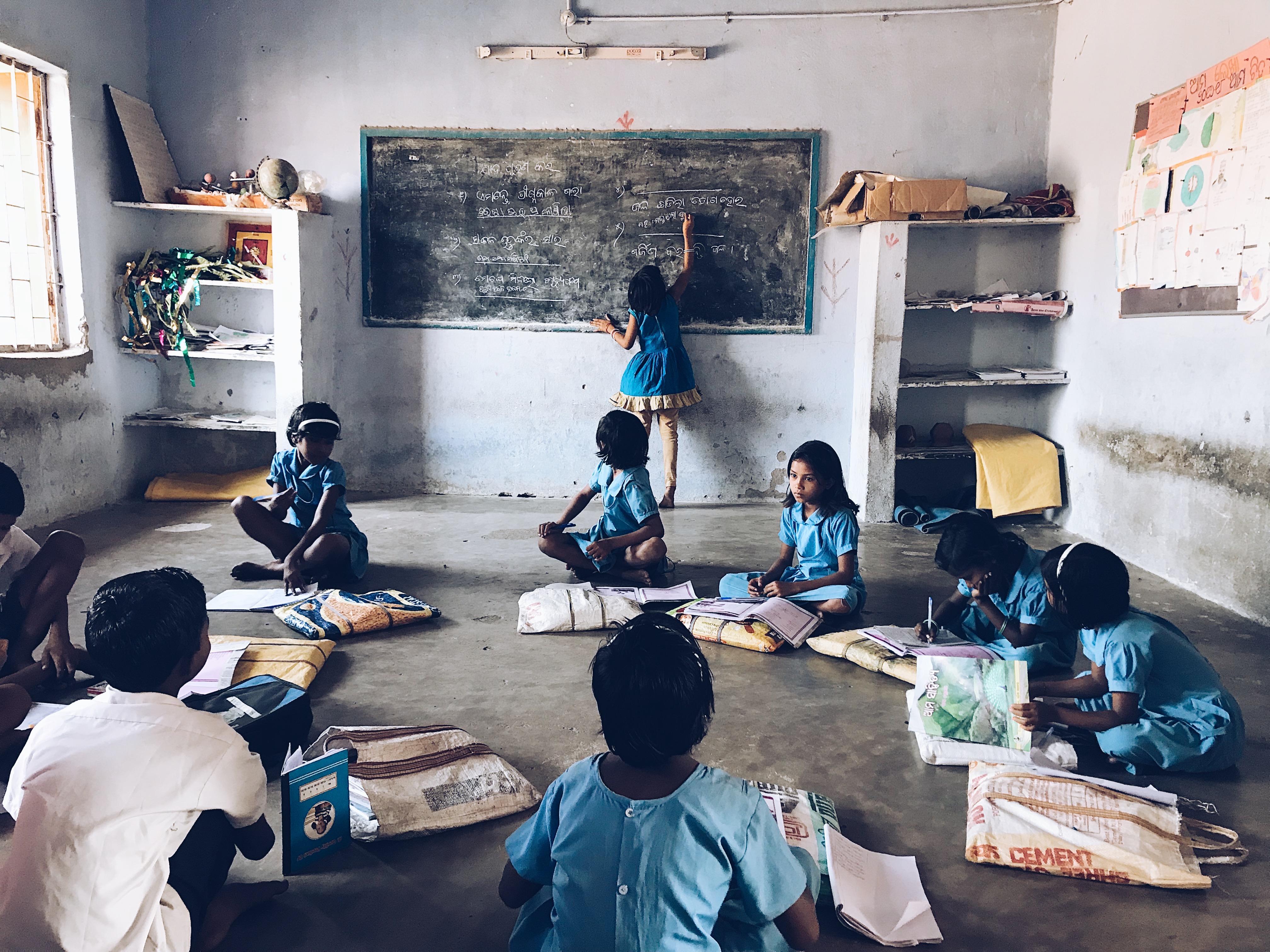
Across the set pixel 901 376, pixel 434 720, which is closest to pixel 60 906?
pixel 434 720

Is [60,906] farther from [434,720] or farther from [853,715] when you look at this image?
[853,715]

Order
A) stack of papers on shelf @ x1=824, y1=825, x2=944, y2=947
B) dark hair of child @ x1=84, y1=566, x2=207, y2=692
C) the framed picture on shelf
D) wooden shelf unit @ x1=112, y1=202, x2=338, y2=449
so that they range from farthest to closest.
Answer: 1. the framed picture on shelf
2. wooden shelf unit @ x1=112, y1=202, x2=338, y2=449
3. stack of papers on shelf @ x1=824, y1=825, x2=944, y2=947
4. dark hair of child @ x1=84, y1=566, x2=207, y2=692

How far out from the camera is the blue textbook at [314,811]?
1.85 m

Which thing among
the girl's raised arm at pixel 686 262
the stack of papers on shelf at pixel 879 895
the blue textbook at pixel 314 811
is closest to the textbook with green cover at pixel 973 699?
the stack of papers on shelf at pixel 879 895

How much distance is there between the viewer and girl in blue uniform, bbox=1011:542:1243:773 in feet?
7.43

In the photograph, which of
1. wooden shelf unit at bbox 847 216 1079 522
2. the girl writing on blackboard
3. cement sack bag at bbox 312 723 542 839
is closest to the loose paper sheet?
wooden shelf unit at bbox 847 216 1079 522

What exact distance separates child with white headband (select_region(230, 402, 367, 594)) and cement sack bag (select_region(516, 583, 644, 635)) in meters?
0.90

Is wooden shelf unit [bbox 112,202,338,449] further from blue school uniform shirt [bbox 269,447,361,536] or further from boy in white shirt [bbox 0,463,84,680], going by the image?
boy in white shirt [bbox 0,463,84,680]

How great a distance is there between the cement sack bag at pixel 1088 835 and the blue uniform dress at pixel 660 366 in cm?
373

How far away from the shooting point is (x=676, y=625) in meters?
1.47

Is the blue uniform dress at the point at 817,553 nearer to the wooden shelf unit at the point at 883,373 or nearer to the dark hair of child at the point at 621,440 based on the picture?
the dark hair of child at the point at 621,440

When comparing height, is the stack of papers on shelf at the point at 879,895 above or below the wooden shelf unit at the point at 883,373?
below

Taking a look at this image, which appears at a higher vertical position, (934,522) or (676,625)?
(676,625)

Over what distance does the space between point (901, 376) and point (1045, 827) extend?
12.8 ft
